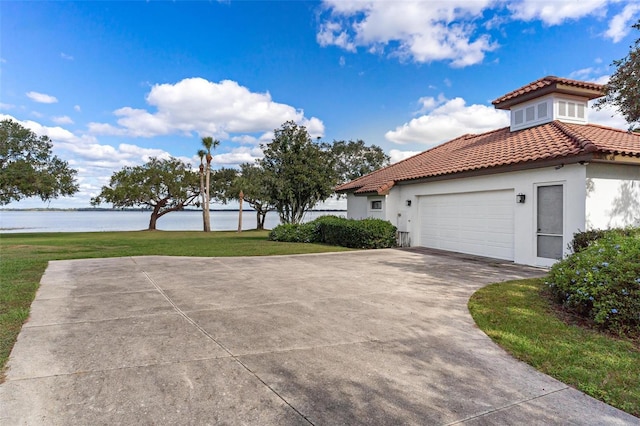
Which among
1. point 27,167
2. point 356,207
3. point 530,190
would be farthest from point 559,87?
point 27,167

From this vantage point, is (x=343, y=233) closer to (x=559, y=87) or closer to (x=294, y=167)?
(x=294, y=167)

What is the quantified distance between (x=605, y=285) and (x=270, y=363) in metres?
4.45

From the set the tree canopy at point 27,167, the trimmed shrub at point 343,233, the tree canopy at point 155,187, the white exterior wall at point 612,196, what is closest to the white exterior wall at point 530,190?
the white exterior wall at point 612,196

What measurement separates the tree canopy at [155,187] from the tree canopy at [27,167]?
810 cm

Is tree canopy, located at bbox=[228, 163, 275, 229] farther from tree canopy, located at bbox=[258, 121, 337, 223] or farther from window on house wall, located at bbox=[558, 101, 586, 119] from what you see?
window on house wall, located at bbox=[558, 101, 586, 119]

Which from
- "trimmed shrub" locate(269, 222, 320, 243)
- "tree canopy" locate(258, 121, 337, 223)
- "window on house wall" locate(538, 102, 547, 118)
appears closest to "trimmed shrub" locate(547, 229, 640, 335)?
"window on house wall" locate(538, 102, 547, 118)

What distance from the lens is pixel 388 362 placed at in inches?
143

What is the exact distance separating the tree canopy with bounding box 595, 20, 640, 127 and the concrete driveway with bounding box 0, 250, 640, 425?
20.7 feet

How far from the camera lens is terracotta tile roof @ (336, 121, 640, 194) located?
9078 millimetres

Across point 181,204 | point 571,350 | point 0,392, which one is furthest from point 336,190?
point 181,204

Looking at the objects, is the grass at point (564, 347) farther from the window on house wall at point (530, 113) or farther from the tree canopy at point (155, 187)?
the tree canopy at point (155, 187)

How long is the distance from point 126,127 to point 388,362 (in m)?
25.7

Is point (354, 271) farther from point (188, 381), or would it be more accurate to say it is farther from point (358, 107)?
point (358, 107)

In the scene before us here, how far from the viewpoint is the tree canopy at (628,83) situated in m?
8.41
